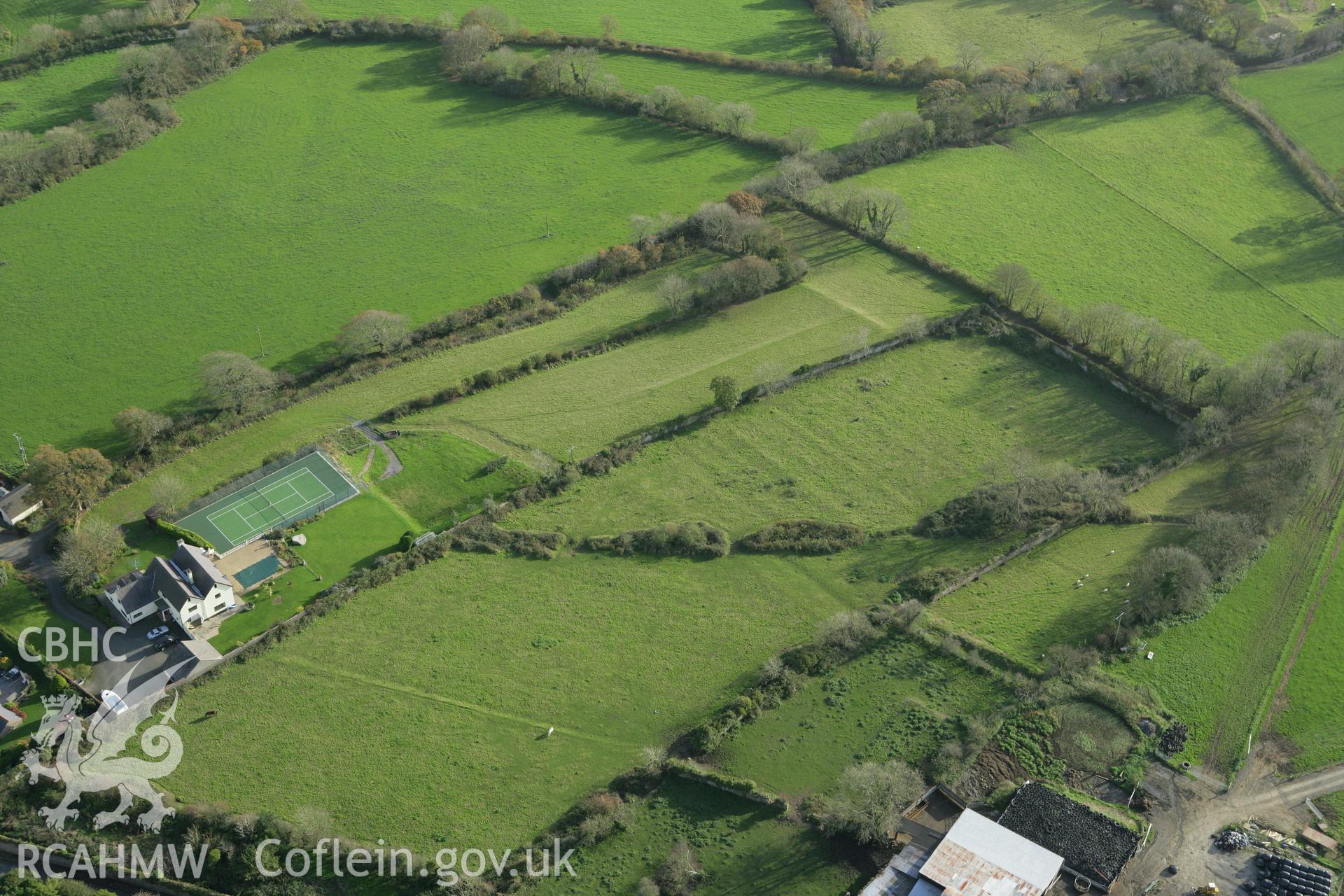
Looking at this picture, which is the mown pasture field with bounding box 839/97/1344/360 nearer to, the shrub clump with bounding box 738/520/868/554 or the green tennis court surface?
the shrub clump with bounding box 738/520/868/554

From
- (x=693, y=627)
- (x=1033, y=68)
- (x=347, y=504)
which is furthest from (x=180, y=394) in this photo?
(x=1033, y=68)

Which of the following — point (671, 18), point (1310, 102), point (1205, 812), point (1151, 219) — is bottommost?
point (1205, 812)

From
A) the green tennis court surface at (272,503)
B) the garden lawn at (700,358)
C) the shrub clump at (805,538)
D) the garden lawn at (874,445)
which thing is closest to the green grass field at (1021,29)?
the garden lawn at (700,358)

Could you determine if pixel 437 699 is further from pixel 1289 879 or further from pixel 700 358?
pixel 1289 879

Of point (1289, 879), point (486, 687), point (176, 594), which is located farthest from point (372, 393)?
point (1289, 879)

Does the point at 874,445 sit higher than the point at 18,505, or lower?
lower

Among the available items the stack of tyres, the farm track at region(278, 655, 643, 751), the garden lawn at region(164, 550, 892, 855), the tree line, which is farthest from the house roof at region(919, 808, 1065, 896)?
the tree line
